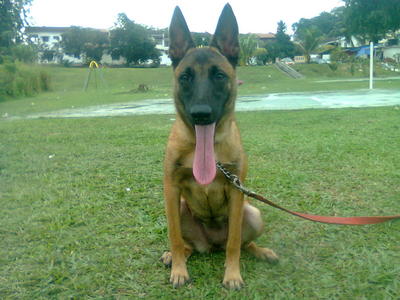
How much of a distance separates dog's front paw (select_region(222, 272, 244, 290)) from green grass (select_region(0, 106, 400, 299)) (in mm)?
46

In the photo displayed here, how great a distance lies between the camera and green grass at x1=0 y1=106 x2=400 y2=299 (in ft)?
8.20

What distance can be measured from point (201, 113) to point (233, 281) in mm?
1143

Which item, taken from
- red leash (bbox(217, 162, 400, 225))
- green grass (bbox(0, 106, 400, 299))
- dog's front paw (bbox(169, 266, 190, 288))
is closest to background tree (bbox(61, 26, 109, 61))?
green grass (bbox(0, 106, 400, 299))

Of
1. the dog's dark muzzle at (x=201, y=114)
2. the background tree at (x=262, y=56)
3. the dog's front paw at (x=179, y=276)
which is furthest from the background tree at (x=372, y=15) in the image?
the dog's front paw at (x=179, y=276)

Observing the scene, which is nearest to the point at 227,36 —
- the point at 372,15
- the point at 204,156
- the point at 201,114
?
the point at 201,114

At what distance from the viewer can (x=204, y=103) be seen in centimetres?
250

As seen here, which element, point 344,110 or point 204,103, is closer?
point 204,103

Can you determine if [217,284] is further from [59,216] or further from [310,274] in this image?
[59,216]

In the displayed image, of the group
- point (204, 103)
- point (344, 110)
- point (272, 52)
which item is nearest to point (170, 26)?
point (204, 103)

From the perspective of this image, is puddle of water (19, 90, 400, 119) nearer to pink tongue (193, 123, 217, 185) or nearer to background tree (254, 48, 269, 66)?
pink tongue (193, 123, 217, 185)

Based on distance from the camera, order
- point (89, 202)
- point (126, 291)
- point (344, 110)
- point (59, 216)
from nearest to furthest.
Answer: point (126, 291)
point (59, 216)
point (89, 202)
point (344, 110)

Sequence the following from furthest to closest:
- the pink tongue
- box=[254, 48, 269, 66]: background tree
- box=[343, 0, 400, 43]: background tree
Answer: box=[254, 48, 269, 66]: background tree, box=[343, 0, 400, 43]: background tree, the pink tongue

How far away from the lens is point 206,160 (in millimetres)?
2576

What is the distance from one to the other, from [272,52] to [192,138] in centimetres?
6636
